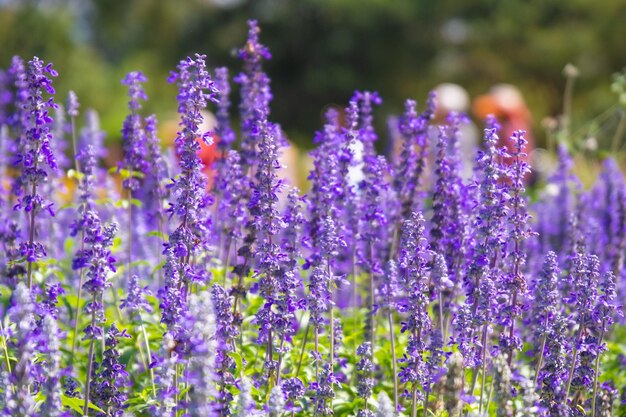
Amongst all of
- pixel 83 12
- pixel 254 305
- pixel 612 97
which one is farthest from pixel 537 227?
pixel 83 12

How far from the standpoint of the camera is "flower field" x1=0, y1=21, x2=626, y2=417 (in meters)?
4.77

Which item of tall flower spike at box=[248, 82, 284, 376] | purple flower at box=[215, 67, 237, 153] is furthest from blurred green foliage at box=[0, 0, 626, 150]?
tall flower spike at box=[248, 82, 284, 376]

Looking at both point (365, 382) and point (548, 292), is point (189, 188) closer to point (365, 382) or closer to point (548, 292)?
point (365, 382)

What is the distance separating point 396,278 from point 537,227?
454cm

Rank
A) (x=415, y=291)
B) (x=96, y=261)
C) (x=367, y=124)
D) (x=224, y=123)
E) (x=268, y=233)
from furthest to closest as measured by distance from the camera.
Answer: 1. (x=224, y=123)
2. (x=367, y=124)
3. (x=268, y=233)
4. (x=415, y=291)
5. (x=96, y=261)

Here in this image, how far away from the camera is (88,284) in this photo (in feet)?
15.7

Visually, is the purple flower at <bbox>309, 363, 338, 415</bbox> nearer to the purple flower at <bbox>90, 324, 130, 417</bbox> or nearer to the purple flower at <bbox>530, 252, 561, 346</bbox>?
the purple flower at <bbox>90, 324, 130, 417</bbox>

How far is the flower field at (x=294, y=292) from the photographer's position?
477 centimetres

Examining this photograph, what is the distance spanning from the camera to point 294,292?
5.86 meters

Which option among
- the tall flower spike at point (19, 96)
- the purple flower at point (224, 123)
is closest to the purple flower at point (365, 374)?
the purple flower at point (224, 123)

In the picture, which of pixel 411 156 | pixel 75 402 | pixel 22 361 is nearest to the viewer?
pixel 22 361

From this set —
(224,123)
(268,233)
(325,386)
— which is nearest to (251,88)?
(224,123)

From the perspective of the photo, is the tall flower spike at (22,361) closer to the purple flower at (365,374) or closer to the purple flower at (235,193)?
the purple flower at (365,374)

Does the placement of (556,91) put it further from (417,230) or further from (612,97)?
(417,230)
